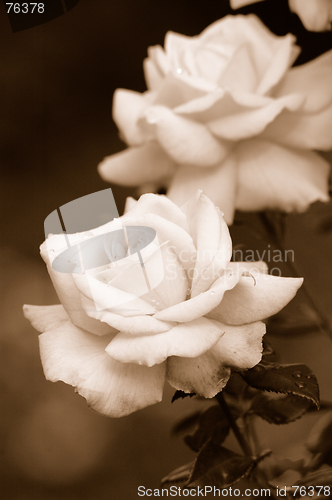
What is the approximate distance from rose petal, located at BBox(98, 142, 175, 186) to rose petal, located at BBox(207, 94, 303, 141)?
53 millimetres

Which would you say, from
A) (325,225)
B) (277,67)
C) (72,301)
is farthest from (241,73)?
(72,301)

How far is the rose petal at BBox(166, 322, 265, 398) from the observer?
0.19 metres

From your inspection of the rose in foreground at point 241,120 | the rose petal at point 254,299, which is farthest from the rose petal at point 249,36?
the rose petal at point 254,299

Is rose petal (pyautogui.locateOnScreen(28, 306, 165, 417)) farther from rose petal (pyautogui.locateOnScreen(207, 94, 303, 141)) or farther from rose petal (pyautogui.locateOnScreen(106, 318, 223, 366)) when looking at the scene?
rose petal (pyautogui.locateOnScreen(207, 94, 303, 141))

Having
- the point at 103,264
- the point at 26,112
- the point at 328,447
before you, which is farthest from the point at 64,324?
the point at 26,112

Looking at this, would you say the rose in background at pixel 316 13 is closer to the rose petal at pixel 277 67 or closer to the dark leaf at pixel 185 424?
the rose petal at pixel 277 67

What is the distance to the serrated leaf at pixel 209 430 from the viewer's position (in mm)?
286

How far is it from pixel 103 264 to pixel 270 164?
195 millimetres

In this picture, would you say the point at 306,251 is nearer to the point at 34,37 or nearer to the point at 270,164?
the point at 270,164

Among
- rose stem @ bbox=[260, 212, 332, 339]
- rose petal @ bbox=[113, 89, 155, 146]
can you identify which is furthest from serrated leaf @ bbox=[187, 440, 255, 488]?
rose petal @ bbox=[113, 89, 155, 146]

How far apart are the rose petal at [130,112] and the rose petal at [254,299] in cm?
21

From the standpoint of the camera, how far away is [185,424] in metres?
0.34

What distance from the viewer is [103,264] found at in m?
0.20

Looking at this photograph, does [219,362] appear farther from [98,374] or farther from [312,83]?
[312,83]
